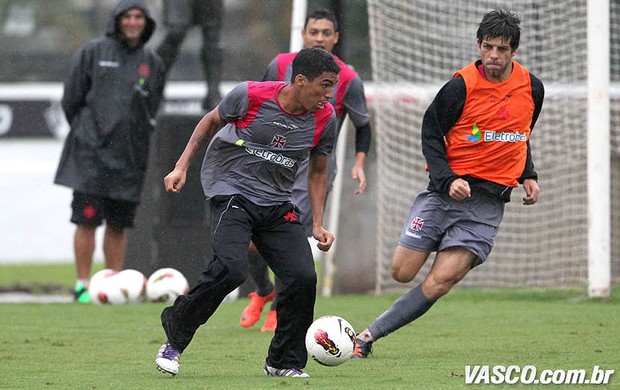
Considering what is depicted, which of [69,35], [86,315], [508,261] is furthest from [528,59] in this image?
[69,35]

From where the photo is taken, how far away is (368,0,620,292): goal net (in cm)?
1152

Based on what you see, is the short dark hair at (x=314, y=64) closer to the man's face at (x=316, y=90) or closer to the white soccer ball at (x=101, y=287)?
the man's face at (x=316, y=90)

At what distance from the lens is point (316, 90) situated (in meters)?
6.46

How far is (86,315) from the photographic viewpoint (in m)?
9.88

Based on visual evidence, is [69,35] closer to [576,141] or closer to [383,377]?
[576,141]

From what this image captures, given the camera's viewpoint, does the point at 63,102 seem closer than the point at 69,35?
Yes

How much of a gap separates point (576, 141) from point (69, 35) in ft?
33.6

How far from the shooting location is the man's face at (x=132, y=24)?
11.1 m

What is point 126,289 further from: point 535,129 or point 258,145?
point 258,145

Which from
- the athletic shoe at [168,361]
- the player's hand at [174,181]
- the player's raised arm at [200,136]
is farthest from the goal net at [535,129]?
the athletic shoe at [168,361]

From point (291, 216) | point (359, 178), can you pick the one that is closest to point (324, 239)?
point (291, 216)

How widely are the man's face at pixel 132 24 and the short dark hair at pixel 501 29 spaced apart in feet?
15.2

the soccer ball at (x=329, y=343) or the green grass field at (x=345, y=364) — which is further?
the soccer ball at (x=329, y=343)

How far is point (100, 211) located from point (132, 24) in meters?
1.51
